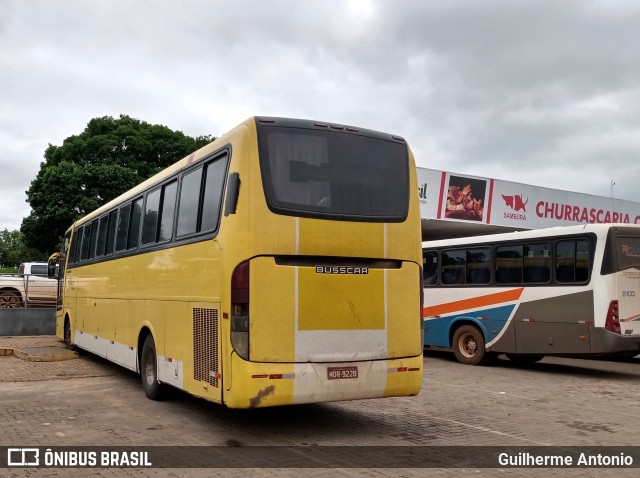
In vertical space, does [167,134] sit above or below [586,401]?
above

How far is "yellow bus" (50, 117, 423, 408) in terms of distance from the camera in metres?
6.82

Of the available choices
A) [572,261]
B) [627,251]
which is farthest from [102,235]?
[627,251]

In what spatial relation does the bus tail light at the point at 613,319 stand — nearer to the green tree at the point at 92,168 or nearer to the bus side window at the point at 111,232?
the bus side window at the point at 111,232

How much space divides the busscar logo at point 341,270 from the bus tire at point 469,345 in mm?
8504

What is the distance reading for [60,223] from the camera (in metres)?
35.6

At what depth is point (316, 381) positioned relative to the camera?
6.95m

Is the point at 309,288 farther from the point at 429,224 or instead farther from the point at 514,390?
the point at 429,224

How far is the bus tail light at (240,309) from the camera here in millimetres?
6750

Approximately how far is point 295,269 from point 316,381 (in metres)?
1.24

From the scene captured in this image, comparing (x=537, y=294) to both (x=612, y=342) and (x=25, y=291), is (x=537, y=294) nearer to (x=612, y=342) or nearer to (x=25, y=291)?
(x=612, y=342)

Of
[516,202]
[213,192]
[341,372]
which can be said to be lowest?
[341,372]

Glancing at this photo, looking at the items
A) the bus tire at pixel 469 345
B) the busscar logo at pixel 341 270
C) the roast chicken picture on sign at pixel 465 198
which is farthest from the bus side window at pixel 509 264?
the roast chicken picture on sign at pixel 465 198

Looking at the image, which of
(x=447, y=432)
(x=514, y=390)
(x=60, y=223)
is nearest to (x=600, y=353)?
(x=514, y=390)

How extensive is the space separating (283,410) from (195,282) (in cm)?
247
